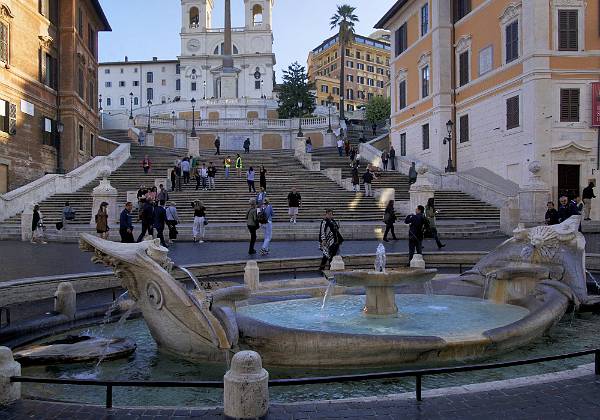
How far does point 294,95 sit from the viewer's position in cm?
7300

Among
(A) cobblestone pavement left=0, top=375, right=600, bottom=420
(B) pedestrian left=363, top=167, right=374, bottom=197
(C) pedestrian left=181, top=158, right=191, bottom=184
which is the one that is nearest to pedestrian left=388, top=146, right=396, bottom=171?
(B) pedestrian left=363, top=167, right=374, bottom=197

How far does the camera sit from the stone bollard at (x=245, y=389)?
434 cm

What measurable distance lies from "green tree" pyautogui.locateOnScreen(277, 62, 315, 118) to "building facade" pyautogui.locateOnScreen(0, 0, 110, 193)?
103 ft

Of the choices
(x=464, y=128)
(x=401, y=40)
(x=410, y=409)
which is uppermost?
(x=401, y=40)

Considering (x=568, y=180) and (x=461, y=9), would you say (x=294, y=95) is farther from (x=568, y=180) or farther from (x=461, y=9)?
(x=568, y=180)

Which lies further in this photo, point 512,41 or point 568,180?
point 512,41

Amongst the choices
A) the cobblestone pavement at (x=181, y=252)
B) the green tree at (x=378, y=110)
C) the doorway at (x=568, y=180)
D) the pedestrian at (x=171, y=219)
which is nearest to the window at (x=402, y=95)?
the doorway at (x=568, y=180)

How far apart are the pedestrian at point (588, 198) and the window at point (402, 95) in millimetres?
18841

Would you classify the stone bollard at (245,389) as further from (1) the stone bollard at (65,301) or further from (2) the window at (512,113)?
(2) the window at (512,113)

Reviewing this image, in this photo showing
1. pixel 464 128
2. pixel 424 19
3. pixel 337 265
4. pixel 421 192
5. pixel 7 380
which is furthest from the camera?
pixel 424 19

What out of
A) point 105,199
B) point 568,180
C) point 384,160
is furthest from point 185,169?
point 568,180

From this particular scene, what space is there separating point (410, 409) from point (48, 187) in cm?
2724

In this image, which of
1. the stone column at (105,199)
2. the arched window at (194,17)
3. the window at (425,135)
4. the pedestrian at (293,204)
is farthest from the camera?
the arched window at (194,17)

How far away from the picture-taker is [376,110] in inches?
2896
